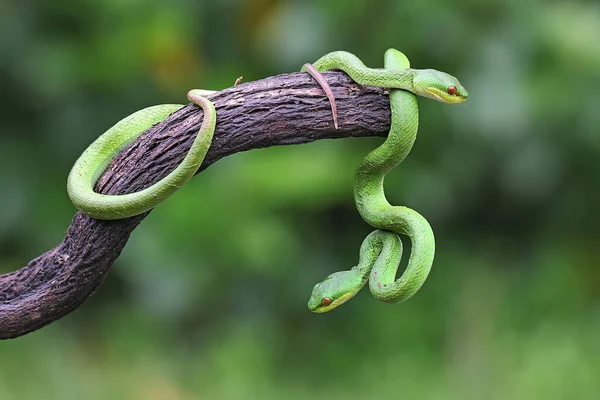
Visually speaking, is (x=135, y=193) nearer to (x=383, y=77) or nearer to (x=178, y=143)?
(x=178, y=143)

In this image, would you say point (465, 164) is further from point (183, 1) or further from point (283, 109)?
point (283, 109)

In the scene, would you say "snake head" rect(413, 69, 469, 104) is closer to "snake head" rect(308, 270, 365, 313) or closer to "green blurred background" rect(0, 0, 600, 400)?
"snake head" rect(308, 270, 365, 313)

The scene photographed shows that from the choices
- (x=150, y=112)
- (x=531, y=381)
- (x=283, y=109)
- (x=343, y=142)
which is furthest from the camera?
(x=343, y=142)

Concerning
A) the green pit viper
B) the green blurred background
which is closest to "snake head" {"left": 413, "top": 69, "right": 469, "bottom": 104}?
the green pit viper

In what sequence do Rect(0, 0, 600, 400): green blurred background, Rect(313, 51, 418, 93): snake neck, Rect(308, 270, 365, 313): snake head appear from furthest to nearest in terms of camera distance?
Rect(0, 0, 600, 400): green blurred background → Rect(308, 270, 365, 313): snake head → Rect(313, 51, 418, 93): snake neck

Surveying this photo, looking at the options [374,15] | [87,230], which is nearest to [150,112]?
[87,230]
